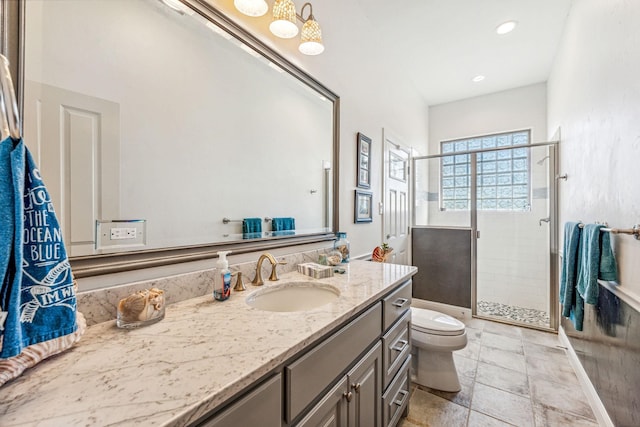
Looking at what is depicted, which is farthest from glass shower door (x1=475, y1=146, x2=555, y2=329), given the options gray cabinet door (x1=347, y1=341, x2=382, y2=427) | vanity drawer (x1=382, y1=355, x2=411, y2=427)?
gray cabinet door (x1=347, y1=341, x2=382, y2=427)

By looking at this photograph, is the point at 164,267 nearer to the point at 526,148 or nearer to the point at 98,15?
the point at 98,15

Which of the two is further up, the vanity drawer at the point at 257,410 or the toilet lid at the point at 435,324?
the vanity drawer at the point at 257,410

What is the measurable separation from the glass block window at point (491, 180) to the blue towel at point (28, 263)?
3.38 meters

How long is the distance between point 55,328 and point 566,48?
11.6 feet

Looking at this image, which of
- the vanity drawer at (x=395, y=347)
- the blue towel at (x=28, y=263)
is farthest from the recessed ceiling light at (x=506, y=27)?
Answer: the blue towel at (x=28, y=263)

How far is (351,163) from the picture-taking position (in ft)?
6.45

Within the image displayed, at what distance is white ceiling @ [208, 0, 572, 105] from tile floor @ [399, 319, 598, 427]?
2.17 metres

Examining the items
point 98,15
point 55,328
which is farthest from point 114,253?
point 98,15

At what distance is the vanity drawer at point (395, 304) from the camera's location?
119 cm

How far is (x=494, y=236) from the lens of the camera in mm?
3018

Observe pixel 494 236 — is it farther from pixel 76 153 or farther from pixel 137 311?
Result: pixel 76 153

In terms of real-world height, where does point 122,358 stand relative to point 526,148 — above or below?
below

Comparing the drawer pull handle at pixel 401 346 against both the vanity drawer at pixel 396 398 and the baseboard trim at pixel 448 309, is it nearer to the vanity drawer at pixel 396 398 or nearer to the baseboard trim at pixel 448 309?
the vanity drawer at pixel 396 398

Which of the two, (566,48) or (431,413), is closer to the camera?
(431,413)
